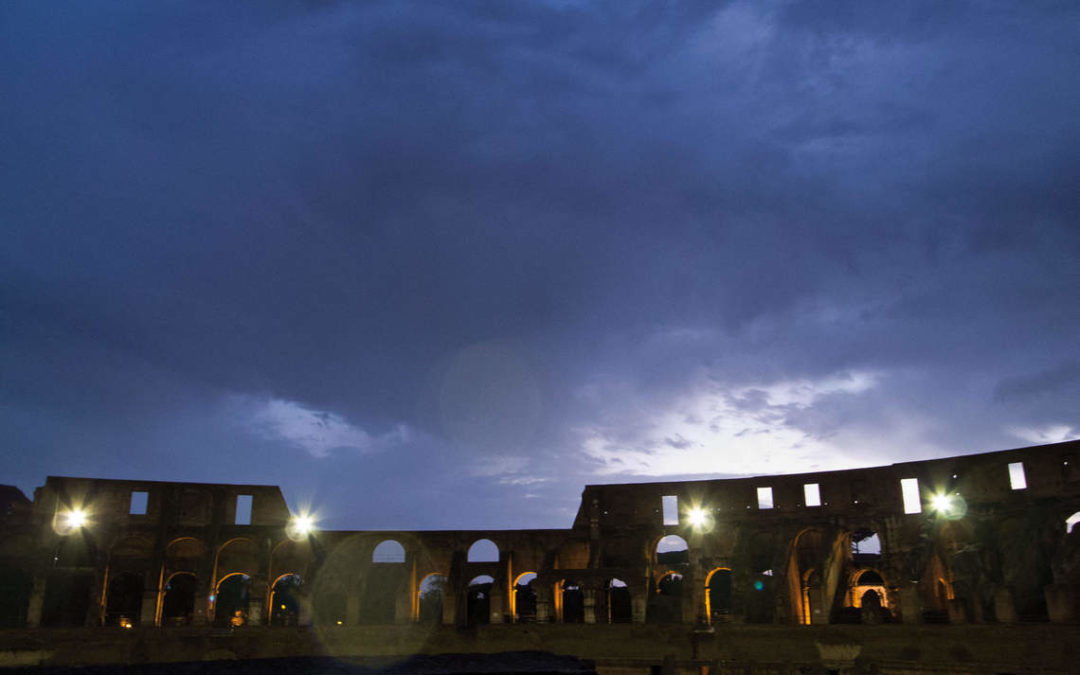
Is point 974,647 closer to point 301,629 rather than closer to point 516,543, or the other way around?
point 516,543

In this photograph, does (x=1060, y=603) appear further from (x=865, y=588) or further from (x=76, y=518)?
(x=76, y=518)

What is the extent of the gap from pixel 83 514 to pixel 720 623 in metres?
30.9

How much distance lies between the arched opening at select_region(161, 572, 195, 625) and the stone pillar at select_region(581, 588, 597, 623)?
20783 millimetres

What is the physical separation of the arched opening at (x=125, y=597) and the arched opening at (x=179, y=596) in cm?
133

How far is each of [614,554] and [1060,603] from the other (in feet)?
64.9

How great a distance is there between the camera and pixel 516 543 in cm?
4169

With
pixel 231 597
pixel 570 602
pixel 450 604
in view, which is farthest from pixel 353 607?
pixel 231 597

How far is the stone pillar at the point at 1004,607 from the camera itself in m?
29.2

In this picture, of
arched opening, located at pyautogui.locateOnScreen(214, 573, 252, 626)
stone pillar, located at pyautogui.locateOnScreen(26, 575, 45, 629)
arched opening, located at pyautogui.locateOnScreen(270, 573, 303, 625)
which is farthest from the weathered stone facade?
arched opening, located at pyautogui.locateOnScreen(270, 573, 303, 625)

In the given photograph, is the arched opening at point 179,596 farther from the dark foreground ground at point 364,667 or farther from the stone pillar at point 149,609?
the dark foreground ground at point 364,667

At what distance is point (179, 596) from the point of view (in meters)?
42.2

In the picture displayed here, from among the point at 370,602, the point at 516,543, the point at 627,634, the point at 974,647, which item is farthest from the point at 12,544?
the point at 974,647

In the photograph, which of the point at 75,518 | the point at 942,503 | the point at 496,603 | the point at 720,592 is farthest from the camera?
the point at 720,592

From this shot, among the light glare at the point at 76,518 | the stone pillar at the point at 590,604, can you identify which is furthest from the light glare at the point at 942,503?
the light glare at the point at 76,518
